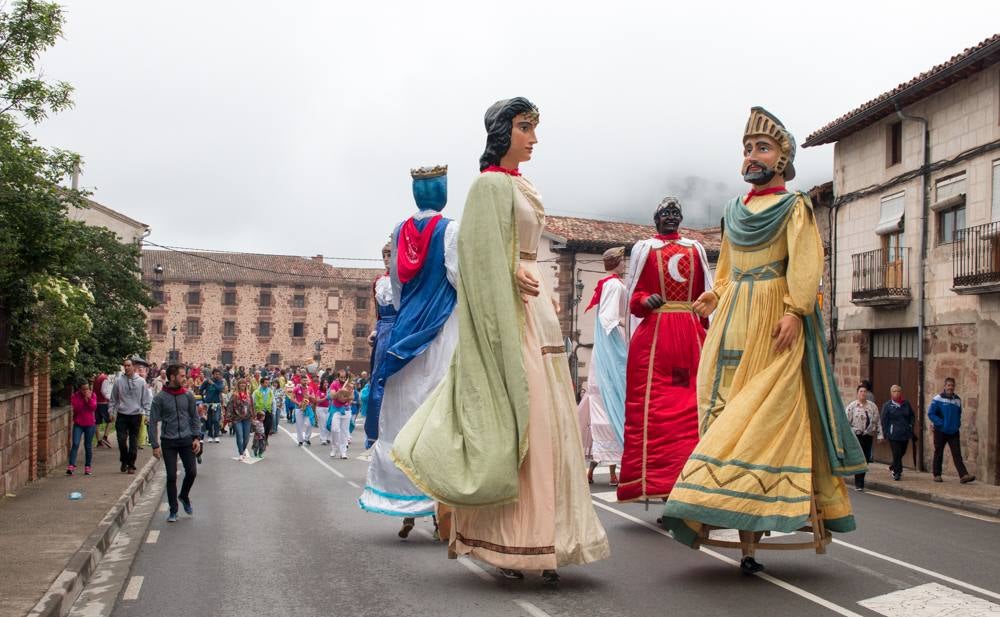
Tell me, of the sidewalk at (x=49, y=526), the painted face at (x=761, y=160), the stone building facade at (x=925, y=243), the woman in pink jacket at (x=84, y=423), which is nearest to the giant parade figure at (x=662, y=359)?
the painted face at (x=761, y=160)

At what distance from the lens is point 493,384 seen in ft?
20.4

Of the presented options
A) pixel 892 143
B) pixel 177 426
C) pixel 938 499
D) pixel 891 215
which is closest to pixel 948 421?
pixel 938 499

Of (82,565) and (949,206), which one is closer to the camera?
(82,565)

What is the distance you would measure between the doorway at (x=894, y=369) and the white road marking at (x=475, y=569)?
15.9 m

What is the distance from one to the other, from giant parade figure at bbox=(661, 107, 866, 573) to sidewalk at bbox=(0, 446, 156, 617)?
4342 millimetres

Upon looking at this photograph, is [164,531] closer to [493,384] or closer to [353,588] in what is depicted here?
[353,588]

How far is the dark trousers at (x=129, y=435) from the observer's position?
55.0ft

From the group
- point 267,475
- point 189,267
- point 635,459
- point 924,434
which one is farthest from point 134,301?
Result: point 189,267

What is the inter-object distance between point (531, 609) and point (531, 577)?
0.78m

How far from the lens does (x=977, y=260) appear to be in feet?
60.7

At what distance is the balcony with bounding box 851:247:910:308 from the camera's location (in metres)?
21.6

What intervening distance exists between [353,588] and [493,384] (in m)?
1.69

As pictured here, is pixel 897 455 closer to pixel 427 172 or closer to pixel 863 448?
pixel 863 448

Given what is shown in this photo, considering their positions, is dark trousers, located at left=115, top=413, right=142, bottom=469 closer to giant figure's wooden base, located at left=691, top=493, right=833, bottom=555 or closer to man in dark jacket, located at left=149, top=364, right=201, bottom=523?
man in dark jacket, located at left=149, top=364, right=201, bottom=523
